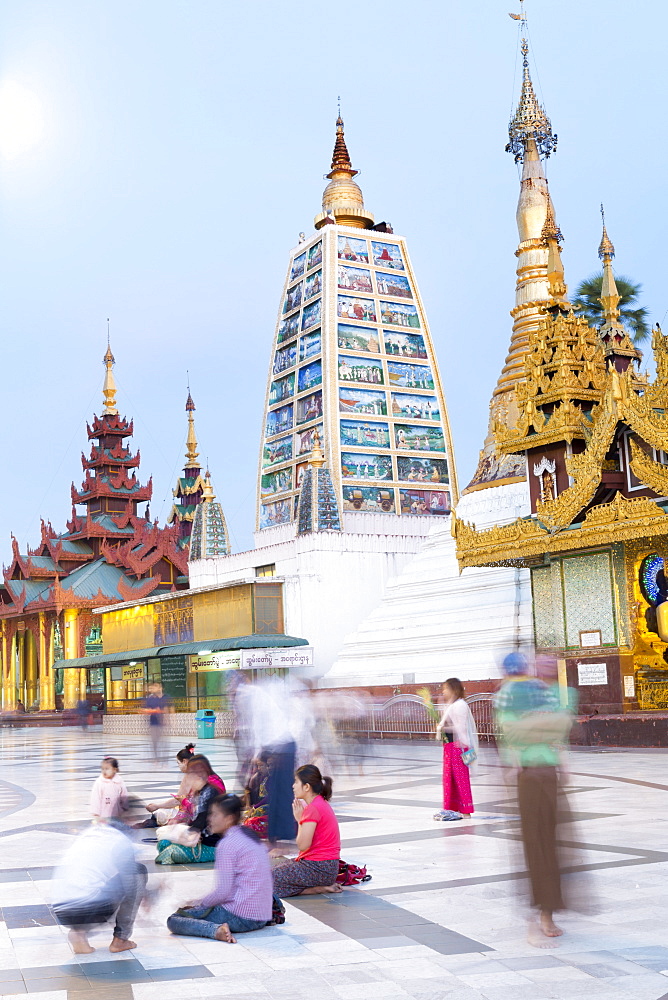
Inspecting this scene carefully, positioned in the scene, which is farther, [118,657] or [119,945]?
[118,657]

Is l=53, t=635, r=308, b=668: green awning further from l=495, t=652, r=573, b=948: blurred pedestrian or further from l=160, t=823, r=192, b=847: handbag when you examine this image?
l=495, t=652, r=573, b=948: blurred pedestrian

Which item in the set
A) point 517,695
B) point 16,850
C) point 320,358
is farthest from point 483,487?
point 517,695

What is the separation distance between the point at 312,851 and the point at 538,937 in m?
2.13

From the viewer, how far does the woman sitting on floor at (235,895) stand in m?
6.87

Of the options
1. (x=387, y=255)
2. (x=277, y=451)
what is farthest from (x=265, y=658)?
(x=387, y=255)

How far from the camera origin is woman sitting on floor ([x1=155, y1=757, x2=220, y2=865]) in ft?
30.8

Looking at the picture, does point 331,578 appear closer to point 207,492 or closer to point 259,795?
point 207,492

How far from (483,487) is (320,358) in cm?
1309

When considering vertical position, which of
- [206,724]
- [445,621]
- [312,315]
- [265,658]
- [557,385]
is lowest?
[206,724]

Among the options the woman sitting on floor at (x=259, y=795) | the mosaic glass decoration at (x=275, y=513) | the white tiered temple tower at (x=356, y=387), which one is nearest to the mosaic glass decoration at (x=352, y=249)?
the white tiered temple tower at (x=356, y=387)

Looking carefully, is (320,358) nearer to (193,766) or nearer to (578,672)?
(578,672)

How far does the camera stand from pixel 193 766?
9266mm

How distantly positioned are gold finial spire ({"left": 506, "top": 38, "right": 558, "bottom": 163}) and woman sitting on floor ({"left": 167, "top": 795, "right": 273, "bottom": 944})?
38.3 m

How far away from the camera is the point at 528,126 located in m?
41.5
